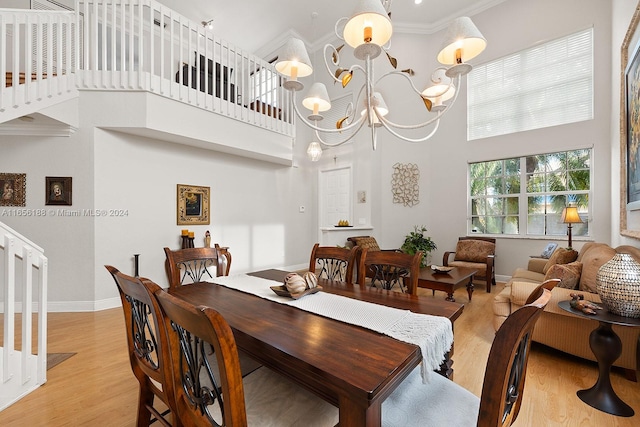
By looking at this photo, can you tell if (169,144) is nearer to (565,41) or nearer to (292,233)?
(292,233)

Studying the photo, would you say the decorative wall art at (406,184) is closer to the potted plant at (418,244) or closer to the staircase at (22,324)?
the potted plant at (418,244)

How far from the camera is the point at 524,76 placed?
477 cm

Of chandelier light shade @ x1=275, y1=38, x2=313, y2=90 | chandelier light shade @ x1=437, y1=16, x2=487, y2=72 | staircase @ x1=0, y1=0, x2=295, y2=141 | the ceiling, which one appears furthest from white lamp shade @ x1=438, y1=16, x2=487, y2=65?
the ceiling

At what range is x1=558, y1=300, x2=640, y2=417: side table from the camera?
167cm

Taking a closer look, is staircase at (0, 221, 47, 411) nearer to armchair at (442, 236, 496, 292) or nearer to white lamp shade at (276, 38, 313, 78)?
white lamp shade at (276, 38, 313, 78)

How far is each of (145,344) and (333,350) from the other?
83cm

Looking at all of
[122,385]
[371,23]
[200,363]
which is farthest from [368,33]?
[122,385]

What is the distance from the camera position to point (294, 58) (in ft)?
6.11

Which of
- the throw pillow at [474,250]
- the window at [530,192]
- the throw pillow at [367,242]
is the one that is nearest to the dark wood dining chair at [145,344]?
the throw pillow at [367,242]

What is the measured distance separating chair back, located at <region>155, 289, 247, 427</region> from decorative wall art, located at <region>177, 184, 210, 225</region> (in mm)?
3721

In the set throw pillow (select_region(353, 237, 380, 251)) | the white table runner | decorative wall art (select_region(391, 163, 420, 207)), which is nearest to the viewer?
the white table runner

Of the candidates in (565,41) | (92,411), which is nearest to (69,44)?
(92,411)

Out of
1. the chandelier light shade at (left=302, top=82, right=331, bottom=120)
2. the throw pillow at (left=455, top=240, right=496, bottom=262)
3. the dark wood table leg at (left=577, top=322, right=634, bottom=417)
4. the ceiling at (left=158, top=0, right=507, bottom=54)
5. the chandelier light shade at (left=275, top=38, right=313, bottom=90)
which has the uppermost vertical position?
the ceiling at (left=158, top=0, right=507, bottom=54)

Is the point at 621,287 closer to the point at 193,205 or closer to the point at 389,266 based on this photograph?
the point at 389,266
